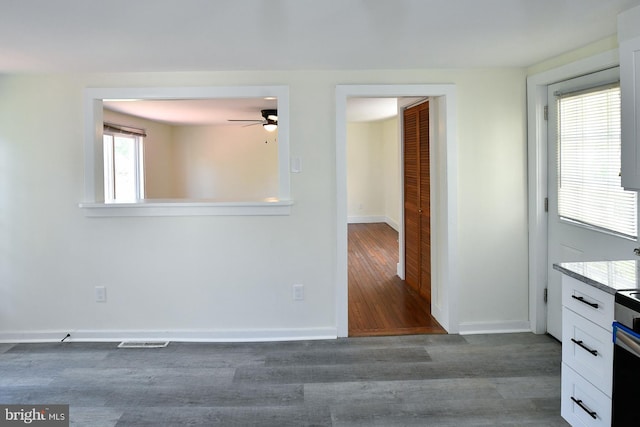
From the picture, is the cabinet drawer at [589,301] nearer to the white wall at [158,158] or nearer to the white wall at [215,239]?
the white wall at [215,239]

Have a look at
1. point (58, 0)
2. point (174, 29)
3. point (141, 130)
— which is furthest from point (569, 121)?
point (141, 130)

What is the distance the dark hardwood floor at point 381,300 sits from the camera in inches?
148

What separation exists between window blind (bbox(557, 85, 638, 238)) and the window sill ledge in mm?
2096

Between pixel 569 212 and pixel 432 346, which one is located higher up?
pixel 569 212

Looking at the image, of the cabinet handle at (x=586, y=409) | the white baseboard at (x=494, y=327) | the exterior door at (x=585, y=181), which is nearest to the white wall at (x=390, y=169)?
the white baseboard at (x=494, y=327)

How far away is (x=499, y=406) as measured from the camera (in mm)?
2518

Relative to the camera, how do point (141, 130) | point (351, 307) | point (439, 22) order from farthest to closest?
point (141, 130)
point (351, 307)
point (439, 22)

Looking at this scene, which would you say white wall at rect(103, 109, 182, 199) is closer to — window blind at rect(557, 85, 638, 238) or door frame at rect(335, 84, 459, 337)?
door frame at rect(335, 84, 459, 337)

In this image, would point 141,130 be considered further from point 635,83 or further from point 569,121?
point 635,83

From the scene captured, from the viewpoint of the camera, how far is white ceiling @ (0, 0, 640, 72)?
7.07ft

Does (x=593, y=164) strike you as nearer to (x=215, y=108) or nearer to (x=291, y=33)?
(x=291, y=33)

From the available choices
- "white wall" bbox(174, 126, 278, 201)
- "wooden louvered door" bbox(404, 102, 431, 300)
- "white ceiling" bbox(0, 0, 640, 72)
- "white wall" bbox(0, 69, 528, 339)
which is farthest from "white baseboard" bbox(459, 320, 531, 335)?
"white wall" bbox(174, 126, 278, 201)

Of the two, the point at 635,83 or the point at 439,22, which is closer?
the point at 635,83

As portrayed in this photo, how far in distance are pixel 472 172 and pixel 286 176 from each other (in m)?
1.51
